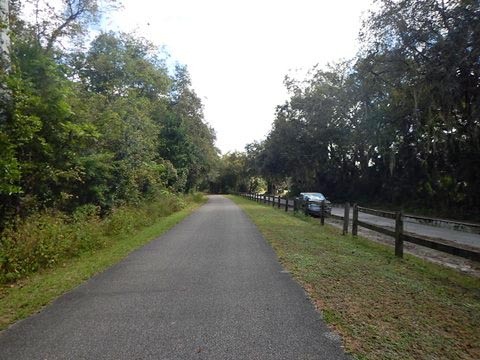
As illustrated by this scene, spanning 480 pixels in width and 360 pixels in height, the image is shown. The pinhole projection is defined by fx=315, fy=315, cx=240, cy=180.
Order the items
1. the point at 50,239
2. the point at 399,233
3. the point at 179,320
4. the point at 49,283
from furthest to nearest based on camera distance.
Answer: the point at 399,233
the point at 50,239
the point at 49,283
the point at 179,320

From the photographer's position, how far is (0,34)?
305 inches

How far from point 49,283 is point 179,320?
9.84 ft

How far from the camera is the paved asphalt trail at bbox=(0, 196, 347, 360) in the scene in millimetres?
3131

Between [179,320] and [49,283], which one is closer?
[179,320]

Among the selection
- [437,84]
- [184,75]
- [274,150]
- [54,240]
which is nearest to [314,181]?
[274,150]

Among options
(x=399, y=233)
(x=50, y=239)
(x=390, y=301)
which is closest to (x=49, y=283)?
(x=50, y=239)

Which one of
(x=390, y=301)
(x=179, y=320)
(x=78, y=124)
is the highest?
(x=78, y=124)

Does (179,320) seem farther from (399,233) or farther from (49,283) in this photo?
(399,233)

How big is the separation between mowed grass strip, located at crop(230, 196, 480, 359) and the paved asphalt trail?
0.34 meters

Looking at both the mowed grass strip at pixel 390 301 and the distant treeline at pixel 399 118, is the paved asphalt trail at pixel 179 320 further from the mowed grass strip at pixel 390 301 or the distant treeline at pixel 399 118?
the distant treeline at pixel 399 118

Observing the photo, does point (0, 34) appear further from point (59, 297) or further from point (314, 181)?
point (314, 181)

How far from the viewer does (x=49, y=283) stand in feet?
17.8

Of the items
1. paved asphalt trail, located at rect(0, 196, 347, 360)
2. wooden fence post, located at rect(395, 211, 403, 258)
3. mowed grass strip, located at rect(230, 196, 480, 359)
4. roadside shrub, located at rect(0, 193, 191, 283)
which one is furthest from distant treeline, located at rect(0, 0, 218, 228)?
wooden fence post, located at rect(395, 211, 403, 258)

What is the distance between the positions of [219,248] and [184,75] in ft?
95.1
